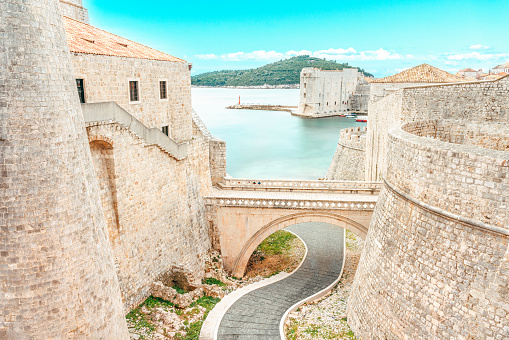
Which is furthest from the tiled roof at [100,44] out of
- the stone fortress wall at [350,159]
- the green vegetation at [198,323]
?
the stone fortress wall at [350,159]

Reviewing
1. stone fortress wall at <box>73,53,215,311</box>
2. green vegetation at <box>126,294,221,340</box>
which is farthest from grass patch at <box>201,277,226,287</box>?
green vegetation at <box>126,294,221,340</box>

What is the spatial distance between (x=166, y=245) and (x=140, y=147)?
3.98 meters

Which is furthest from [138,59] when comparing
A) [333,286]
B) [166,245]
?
[333,286]

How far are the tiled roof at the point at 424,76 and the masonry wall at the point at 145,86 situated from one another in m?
17.4

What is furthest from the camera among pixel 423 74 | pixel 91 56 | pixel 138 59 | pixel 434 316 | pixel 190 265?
pixel 423 74

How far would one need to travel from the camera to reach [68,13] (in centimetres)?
1579

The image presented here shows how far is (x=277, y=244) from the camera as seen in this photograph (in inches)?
776

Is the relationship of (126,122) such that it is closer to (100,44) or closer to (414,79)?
(100,44)

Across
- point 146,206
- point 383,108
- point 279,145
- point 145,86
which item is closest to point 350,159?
point 383,108

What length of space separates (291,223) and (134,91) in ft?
28.3

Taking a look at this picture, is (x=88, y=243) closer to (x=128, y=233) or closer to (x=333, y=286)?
(x=128, y=233)

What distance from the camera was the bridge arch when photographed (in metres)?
15.5

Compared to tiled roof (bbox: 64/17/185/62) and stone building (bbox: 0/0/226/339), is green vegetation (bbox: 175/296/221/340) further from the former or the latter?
tiled roof (bbox: 64/17/185/62)

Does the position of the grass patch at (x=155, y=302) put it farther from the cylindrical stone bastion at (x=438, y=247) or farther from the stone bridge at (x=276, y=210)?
the cylindrical stone bastion at (x=438, y=247)
